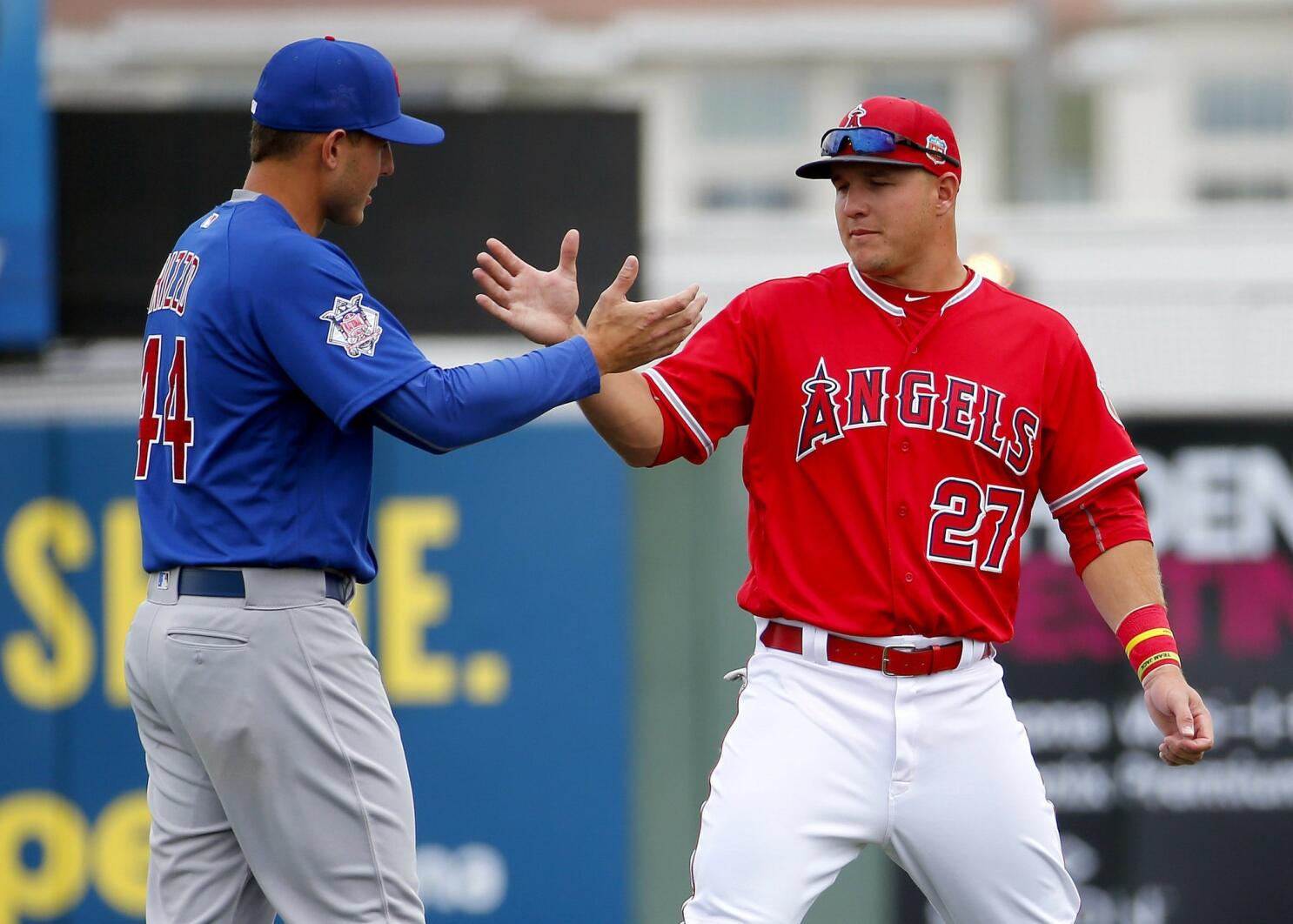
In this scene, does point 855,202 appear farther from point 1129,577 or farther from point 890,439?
point 1129,577

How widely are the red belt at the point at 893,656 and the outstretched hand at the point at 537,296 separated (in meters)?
0.79

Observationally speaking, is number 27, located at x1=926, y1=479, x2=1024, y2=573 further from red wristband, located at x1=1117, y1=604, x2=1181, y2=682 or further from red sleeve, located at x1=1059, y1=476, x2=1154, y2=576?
red wristband, located at x1=1117, y1=604, x2=1181, y2=682

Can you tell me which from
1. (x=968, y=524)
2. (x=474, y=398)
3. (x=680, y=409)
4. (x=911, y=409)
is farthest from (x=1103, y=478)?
(x=474, y=398)

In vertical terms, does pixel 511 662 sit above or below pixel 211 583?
below

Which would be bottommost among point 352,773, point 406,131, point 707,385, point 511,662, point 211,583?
point 511,662

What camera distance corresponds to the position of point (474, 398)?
318 centimetres

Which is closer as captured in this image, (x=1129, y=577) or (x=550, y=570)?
(x=1129, y=577)

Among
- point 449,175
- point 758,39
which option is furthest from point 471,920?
point 758,39

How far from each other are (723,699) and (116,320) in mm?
2500

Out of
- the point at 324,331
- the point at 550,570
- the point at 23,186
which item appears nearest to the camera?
the point at 324,331

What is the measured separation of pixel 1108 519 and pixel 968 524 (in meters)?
0.33

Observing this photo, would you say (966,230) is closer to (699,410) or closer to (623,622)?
(623,622)

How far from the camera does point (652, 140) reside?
43.6 feet

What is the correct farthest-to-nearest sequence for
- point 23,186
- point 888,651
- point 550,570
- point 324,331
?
1. point 550,570
2. point 23,186
3. point 888,651
4. point 324,331
